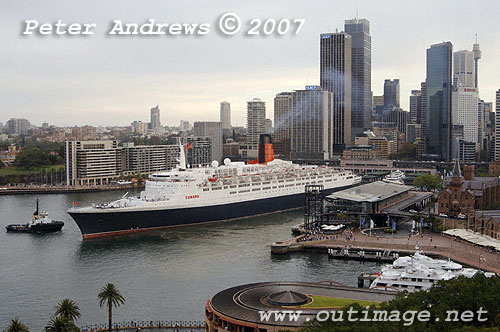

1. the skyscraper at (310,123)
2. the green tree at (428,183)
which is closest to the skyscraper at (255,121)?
the skyscraper at (310,123)

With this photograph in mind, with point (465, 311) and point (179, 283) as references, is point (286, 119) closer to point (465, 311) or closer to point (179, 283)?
point (179, 283)

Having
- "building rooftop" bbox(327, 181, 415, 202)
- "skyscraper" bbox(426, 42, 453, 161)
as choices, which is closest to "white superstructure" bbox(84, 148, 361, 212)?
"building rooftop" bbox(327, 181, 415, 202)

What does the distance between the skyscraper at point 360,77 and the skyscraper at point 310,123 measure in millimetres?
17306

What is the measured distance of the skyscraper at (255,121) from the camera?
87.9m

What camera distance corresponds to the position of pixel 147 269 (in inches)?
859

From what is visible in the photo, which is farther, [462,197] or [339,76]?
[339,76]

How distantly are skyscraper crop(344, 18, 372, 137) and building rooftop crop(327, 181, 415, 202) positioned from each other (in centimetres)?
6511

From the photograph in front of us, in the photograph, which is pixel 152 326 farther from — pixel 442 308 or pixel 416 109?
pixel 416 109

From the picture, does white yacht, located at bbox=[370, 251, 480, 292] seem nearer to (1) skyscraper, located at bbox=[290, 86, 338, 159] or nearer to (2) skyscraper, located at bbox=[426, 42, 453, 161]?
(1) skyscraper, located at bbox=[290, 86, 338, 159]

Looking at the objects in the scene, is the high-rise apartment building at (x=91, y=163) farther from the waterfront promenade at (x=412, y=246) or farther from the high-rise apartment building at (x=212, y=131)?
the waterfront promenade at (x=412, y=246)

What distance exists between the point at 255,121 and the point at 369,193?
57.7 meters

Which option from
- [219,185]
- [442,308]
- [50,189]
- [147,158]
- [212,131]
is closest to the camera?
[442,308]

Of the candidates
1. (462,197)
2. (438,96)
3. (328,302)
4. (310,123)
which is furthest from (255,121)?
(328,302)

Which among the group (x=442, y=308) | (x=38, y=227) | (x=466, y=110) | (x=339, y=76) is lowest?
(x=38, y=227)
